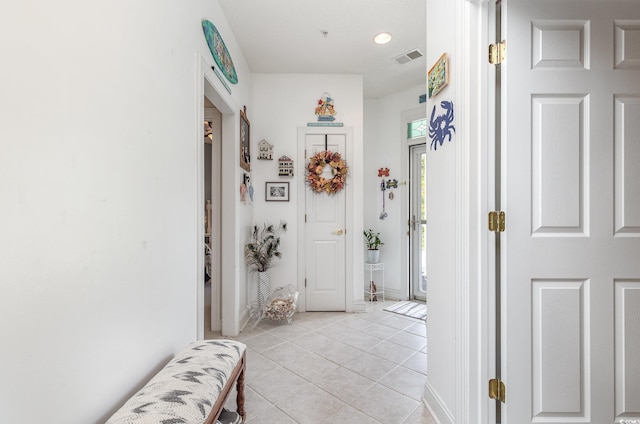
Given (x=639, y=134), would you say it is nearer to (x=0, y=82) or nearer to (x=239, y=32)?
(x=0, y=82)

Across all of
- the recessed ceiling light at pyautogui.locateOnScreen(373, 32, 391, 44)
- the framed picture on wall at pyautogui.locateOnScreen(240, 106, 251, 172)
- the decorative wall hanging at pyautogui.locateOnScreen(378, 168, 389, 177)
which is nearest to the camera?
the recessed ceiling light at pyautogui.locateOnScreen(373, 32, 391, 44)

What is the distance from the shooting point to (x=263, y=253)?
10.9 ft

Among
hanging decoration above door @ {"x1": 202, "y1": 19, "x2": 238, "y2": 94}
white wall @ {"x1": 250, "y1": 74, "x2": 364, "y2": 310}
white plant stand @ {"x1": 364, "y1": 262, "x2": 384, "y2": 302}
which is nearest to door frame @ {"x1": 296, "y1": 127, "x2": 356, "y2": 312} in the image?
white wall @ {"x1": 250, "y1": 74, "x2": 364, "y2": 310}

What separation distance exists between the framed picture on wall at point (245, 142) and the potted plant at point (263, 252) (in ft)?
2.55

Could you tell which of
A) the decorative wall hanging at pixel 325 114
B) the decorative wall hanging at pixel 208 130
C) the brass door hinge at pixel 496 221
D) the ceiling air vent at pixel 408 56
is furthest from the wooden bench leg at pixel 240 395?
the ceiling air vent at pixel 408 56

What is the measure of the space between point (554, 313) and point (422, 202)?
2.85 metres

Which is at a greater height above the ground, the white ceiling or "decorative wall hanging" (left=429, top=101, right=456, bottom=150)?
the white ceiling

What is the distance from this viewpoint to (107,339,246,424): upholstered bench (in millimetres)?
905

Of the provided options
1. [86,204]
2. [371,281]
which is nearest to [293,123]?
[371,281]

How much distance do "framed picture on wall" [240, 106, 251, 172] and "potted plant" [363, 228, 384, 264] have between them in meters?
1.95

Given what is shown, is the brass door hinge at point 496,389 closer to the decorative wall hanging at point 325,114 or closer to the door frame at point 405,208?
the door frame at point 405,208

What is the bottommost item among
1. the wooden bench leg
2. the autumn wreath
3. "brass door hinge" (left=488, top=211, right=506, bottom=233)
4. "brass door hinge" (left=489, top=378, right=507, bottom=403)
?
the wooden bench leg

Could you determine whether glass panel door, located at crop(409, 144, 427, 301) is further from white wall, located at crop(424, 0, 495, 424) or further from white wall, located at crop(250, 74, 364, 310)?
white wall, located at crop(424, 0, 495, 424)

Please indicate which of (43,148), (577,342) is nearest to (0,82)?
(43,148)
